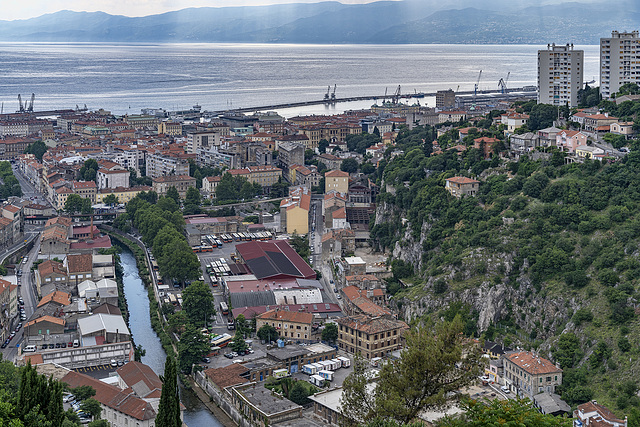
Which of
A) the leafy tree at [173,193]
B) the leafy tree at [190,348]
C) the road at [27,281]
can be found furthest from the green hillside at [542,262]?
the leafy tree at [173,193]

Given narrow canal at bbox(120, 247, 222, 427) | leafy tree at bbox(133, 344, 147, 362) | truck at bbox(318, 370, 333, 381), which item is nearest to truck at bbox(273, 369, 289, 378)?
truck at bbox(318, 370, 333, 381)

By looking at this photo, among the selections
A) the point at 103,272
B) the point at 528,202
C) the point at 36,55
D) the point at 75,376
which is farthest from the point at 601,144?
the point at 36,55

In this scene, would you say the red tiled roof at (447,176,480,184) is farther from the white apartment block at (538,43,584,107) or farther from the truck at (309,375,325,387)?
the truck at (309,375,325,387)

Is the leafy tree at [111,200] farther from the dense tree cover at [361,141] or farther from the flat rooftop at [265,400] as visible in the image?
the flat rooftop at [265,400]

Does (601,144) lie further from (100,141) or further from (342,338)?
(100,141)

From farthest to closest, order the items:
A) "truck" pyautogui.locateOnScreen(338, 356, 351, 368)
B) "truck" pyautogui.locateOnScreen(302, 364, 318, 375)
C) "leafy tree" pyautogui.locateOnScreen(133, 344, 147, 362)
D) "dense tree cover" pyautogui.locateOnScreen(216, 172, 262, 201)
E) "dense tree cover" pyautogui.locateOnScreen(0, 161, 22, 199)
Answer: "dense tree cover" pyautogui.locateOnScreen(0, 161, 22, 199), "dense tree cover" pyautogui.locateOnScreen(216, 172, 262, 201), "leafy tree" pyautogui.locateOnScreen(133, 344, 147, 362), "truck" pyautogui.locateOnScreen(338, 356, 351, 368), "truck" pyautogui.locateOnScreen(302, 364, 318, 375)

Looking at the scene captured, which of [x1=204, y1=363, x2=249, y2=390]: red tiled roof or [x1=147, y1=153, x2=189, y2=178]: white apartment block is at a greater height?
[x1=147, y1=153, x2=189, y2=178]: white apartment block

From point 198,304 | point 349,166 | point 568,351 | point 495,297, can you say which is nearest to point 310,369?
point 198,304

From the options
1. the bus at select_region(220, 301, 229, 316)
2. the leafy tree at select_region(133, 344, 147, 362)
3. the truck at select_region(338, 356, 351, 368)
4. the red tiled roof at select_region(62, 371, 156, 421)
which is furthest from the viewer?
the bus at select_region(220, 301, 229, 316)
